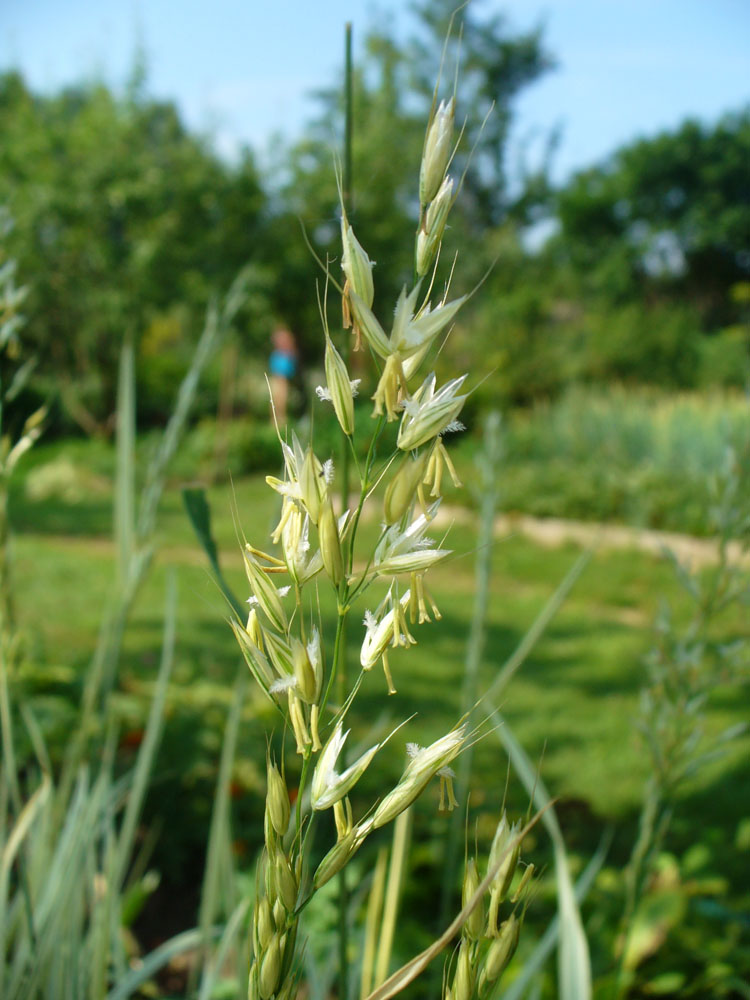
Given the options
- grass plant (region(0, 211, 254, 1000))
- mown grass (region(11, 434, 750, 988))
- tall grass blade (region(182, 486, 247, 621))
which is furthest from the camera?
mown grass (region(11, 434, 750, 988))

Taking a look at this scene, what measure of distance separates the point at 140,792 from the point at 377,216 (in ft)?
44.8

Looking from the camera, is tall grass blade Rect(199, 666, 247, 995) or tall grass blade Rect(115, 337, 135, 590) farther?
tall grass blade Rect(115, 337, 135, 590)

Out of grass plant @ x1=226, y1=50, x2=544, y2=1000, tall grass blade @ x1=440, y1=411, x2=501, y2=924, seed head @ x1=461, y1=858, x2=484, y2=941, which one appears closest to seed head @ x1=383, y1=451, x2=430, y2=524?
grass plant @ x1=226, y1=50, x2=544, y2=1000

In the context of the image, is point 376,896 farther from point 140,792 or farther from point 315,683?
point 315,683

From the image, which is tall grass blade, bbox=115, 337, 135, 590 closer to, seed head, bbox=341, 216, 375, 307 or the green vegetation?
the green vegetation

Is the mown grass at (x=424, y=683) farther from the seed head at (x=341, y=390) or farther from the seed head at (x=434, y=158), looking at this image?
the seed head at (x=434, y=158)

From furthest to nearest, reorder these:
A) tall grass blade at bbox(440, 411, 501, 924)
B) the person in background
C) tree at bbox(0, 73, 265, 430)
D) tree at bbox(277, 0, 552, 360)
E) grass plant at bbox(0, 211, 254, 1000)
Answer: tree at bbox(0, 73, 265, 430) < the person in background < tree at bbox(277, 0, 552, 360) < tall grass blade at bbox(440, 411, 501, 924) < grass plant at bbox(0, 211, 254, 1000)

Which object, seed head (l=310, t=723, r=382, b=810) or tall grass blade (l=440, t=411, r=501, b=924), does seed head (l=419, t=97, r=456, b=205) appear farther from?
tall grass blade (l=440, t=411, r=501, b=924)

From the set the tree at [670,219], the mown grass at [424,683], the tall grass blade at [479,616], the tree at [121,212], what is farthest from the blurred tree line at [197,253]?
the tree at [670,219]

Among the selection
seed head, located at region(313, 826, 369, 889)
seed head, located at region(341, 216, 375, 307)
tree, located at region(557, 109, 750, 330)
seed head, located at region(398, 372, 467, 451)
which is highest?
tree, located at region(557, 109, 750, 330)

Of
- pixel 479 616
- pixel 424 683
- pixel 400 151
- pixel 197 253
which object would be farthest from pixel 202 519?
pixel 400 151

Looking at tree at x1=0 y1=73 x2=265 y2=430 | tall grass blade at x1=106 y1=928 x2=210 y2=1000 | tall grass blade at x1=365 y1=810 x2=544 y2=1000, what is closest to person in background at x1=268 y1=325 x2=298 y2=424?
tree at x1=0 y1=73 x2=265 y2=430

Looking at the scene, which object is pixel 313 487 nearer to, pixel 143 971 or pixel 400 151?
pixel 143 971

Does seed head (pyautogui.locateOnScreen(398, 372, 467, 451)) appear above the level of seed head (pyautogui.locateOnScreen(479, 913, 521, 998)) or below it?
above
